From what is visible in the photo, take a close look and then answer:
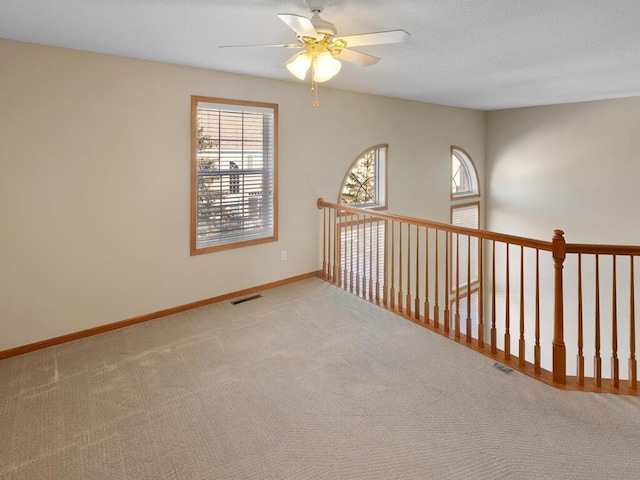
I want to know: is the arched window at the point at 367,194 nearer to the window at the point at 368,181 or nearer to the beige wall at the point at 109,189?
the window at the point at 368,181

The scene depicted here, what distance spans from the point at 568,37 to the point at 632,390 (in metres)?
2.38

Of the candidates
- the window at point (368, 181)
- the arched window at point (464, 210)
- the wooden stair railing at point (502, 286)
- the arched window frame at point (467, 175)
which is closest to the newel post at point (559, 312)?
the wooden stair railing at point (502, 286)

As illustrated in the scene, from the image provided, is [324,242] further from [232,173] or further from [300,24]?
[300,24]

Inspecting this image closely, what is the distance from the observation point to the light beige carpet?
6.22 feet

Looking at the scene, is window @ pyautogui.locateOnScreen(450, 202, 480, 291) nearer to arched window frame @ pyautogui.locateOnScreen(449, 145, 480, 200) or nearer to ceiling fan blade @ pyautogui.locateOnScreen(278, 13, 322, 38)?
arched window frame @ pyautogui.locateOnScreen(449, 145, 480, 200)

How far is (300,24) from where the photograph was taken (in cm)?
207

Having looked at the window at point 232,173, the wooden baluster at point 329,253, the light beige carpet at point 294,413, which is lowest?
the light beige carpet at point 294,413

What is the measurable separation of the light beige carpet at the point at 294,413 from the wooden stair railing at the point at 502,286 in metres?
0.22

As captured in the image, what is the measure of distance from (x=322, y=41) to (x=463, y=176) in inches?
213

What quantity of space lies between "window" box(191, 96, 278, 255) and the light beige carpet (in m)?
1.15

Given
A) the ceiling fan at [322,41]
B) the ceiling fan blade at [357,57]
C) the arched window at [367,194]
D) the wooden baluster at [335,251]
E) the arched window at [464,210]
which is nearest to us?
the ceiling fan at [322,41]

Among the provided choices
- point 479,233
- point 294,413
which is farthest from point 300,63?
point 294,413

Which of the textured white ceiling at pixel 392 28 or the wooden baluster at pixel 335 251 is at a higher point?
the textured white ceiling at pixel 392 28

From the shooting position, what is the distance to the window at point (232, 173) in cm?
383
